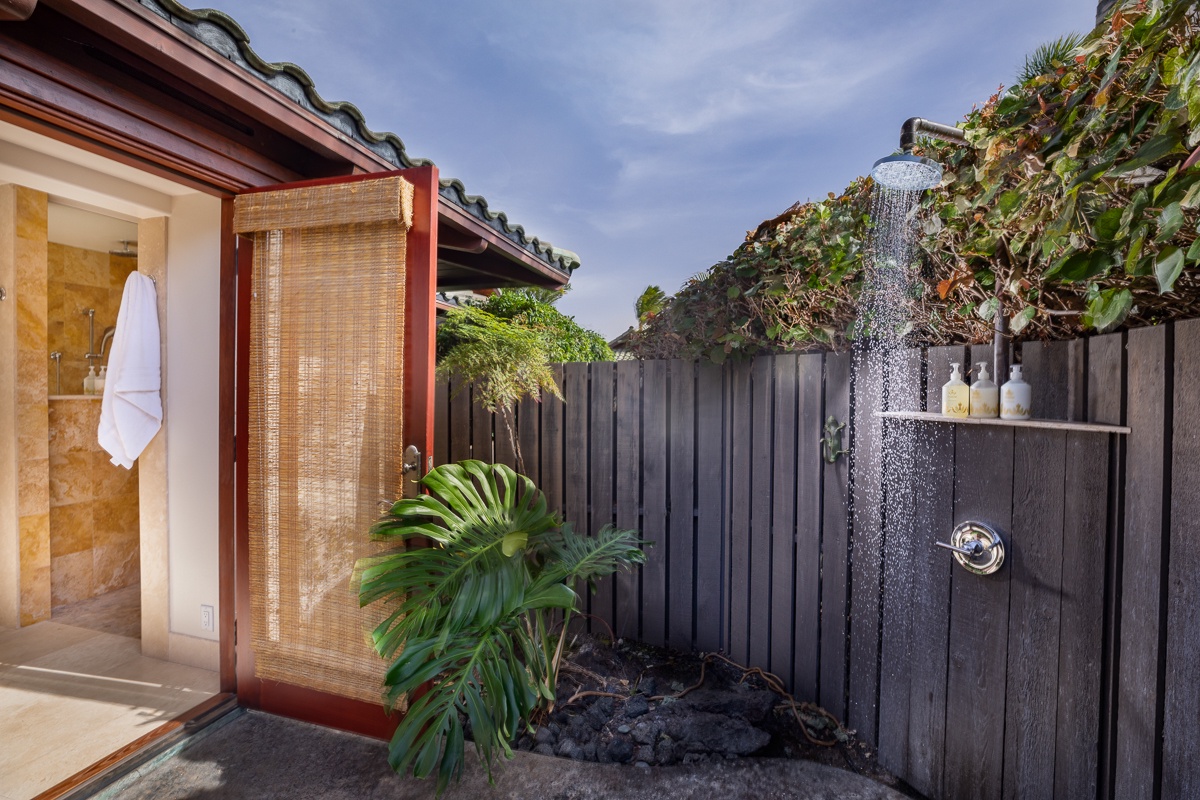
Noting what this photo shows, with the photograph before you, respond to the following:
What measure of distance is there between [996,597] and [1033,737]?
0.37 metres

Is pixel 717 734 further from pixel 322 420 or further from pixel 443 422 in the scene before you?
pixel 443 422

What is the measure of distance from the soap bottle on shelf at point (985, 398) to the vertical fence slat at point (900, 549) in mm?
278

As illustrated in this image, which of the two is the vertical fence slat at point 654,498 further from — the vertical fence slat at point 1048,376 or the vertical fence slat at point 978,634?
the vertical fence slat at point 1048,376

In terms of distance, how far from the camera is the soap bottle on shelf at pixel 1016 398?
155 centimetres

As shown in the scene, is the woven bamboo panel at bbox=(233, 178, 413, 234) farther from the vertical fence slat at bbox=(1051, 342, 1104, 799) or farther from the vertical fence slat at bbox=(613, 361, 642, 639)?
the vertical fence slat at bbox=(1051, 342, 1104, 799)

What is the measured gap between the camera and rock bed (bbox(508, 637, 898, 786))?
2105 millimetres

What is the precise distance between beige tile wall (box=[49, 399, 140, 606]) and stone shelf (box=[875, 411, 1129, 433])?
439cm

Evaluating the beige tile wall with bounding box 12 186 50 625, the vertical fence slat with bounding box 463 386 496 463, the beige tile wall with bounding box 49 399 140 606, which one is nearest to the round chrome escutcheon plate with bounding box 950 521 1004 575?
the vertical fence slat with bounding box 463 386 496 463

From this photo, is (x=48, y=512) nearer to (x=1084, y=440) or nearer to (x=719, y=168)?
(x=1084, y=440)

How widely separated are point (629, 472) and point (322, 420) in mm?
1455

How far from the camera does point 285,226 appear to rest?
2.24 m

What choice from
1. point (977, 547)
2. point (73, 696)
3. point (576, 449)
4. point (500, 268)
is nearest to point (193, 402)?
point (73, 696)

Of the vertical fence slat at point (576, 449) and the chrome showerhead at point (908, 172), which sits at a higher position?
the chrome showerhead at point (908, 172)

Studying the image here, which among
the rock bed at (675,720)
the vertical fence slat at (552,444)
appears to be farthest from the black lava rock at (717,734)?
the vertical fence slat at (552,444)
